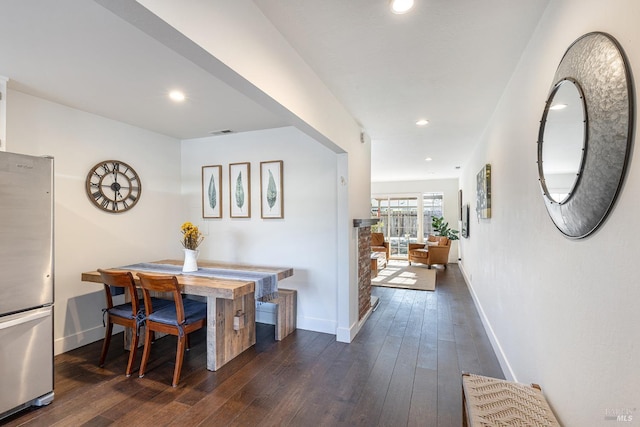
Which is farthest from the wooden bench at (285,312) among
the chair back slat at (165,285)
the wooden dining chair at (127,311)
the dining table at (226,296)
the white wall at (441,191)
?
the white wall at (441,191)

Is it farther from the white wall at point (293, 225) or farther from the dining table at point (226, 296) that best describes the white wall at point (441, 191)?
the dining table at point (226, 296)

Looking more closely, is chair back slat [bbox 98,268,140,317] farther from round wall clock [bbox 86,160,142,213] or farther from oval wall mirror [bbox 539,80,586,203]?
oval wall mirror [bbox 539,80,586,203]

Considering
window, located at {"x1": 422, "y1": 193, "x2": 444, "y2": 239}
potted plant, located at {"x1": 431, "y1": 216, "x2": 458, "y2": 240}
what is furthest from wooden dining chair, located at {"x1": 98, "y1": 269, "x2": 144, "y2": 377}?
window, located at {"x1": 422, "y1": 193, "x2": 444, "y2": 239}

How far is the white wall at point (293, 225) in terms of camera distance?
3.54 m

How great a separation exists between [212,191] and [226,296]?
6.97 ft

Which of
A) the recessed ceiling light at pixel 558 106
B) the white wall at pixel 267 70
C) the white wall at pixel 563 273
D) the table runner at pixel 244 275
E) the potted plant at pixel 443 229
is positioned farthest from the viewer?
the potted plant at pixel 443 229

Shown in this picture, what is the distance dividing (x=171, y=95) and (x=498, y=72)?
2.74 m

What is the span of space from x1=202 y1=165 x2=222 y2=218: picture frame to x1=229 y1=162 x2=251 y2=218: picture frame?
0.62 ft

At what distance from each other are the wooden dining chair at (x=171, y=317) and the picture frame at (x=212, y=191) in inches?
65.8

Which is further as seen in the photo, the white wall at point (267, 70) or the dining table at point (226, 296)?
the dining table at point (226, 296)

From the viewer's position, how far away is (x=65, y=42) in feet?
6.15

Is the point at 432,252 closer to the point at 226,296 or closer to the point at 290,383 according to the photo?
the point at 290,383

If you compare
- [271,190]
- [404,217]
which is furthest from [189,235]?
[404,217]

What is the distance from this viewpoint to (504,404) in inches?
56.7
